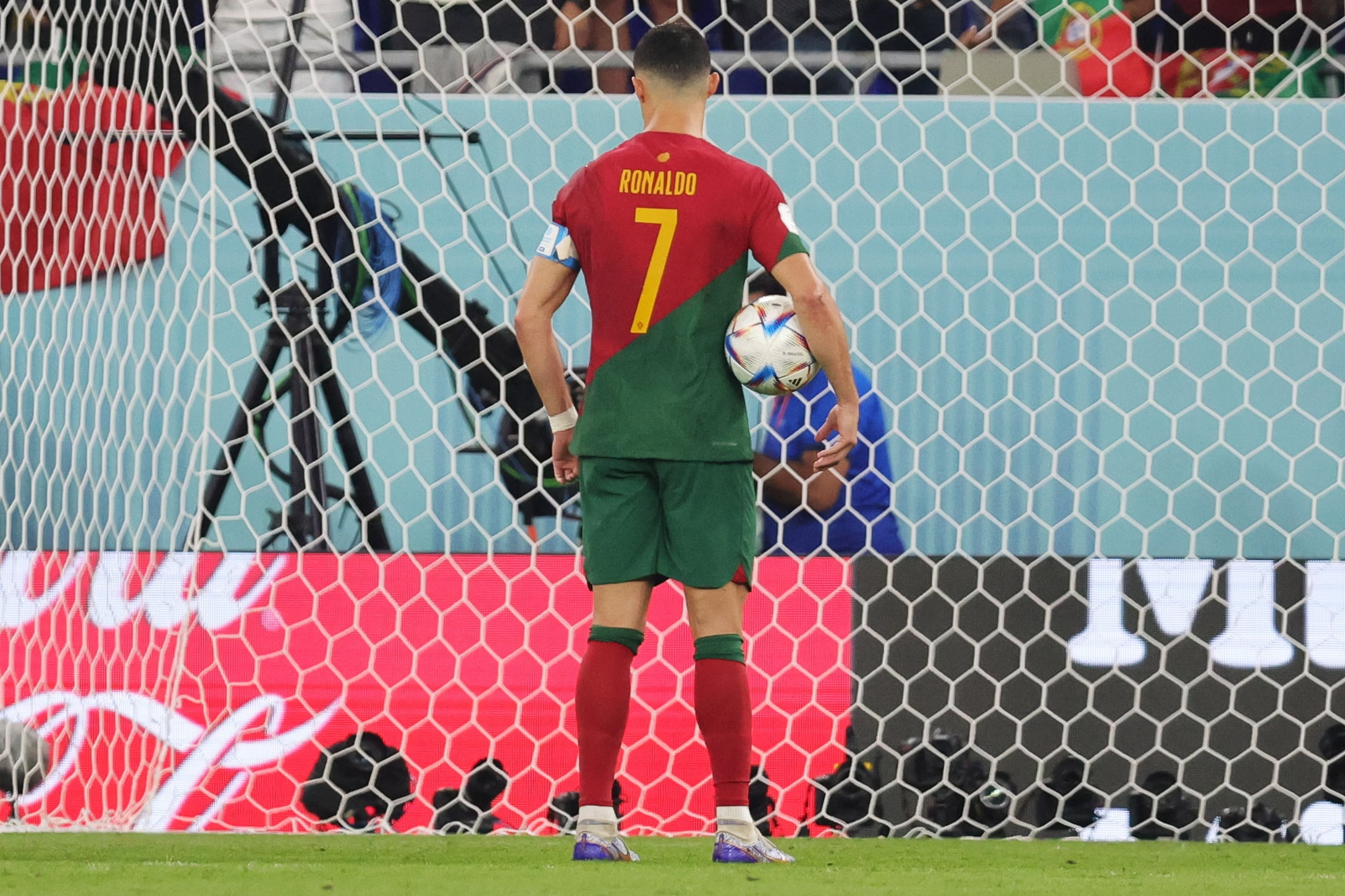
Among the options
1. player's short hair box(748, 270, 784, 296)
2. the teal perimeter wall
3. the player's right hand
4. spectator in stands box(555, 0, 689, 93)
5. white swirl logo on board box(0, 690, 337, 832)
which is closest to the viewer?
the player's right hand

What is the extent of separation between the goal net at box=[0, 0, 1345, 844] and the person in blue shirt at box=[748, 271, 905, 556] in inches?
0.5

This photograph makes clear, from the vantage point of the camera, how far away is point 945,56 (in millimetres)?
3174

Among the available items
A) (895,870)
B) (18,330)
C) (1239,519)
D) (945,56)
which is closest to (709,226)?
(895,870)

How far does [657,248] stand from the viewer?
6.73 ft

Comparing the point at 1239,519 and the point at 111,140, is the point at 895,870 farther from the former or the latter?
the point at 111,140

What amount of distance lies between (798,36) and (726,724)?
1.77 m

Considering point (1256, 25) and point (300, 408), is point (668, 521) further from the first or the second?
point (1256, 25)

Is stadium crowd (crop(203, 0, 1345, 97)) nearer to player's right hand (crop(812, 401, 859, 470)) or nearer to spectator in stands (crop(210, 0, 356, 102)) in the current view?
spectator in stands (crop(210, 0, 356, 102))

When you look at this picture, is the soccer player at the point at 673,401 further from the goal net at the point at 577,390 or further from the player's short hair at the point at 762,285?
the player's short hair at the point at 762,285

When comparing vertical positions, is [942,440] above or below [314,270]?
below

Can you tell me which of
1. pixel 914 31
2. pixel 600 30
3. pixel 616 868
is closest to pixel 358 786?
pixel 616 868

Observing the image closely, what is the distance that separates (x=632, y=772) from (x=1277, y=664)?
115 centimetres

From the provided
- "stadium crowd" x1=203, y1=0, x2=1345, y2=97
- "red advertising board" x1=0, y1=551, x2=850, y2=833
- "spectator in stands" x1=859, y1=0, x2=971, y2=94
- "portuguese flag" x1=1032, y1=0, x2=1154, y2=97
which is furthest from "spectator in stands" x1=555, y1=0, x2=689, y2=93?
"red advertising board" x1=0, y1=551, x2=850, y2=833

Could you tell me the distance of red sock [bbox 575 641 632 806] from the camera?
6.64 feet
